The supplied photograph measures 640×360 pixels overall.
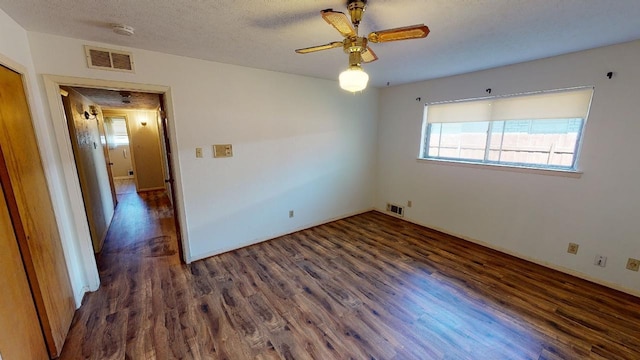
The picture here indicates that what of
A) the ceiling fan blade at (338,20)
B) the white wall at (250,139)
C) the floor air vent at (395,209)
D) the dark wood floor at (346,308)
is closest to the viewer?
the ceiling fan blade at (338,20)

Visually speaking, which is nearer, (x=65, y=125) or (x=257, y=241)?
(x=65, y=125)

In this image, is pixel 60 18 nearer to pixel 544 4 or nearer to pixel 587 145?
pixel 544 4

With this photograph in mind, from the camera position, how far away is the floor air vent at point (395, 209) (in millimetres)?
4246

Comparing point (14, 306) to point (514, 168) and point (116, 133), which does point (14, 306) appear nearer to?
point (514, 168)

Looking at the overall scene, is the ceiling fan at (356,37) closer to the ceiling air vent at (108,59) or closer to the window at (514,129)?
the ceiling air vent at (108,59)

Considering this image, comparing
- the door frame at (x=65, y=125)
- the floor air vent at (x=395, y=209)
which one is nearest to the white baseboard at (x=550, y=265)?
the floor air vent at (x=395, y=209)

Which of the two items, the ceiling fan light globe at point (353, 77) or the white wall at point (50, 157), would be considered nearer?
the ceiling fan light globe at point (353, 77)

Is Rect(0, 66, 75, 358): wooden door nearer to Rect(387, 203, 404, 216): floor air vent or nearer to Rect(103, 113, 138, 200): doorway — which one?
Rect(387, 203, 404, 216): floor air vent

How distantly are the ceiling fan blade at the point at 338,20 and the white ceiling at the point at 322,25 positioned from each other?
0.21m

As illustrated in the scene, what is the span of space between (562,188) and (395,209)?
7.25 ft

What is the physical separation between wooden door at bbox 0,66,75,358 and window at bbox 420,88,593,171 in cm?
432

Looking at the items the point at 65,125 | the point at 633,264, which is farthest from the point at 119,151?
the point at 633,264

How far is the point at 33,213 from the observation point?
63.7 inches

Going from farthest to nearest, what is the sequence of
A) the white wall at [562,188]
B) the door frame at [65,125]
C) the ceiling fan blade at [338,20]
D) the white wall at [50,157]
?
the white wall at [562,188], the door frame at [65,125], the white wall at [50,157], the ceiling fan blade at [338,20]
